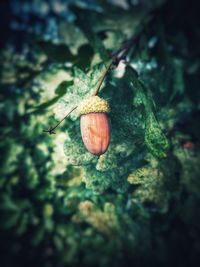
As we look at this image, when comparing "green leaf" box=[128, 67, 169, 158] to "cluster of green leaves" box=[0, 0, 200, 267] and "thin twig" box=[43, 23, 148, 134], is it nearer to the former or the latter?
"cluster of green leaves" box=[0, 0, 200, 267]

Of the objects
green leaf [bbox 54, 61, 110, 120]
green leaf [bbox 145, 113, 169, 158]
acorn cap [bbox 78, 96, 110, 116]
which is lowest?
green leaf [bbox 145, 113, 169, 158]

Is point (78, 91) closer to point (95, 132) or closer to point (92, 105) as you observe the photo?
point (92, 105)

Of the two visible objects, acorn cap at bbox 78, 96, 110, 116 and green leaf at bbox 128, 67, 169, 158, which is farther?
acorn cap at bbox 78, 96, 110, 116

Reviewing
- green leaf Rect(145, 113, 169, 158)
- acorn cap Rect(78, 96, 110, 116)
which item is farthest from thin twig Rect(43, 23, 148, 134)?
green leaf Rect(145, 113, 169, 158)

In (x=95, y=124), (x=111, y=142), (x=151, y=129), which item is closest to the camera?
(x=151, y=129)

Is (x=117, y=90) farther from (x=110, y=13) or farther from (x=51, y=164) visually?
(x=51, y=164)

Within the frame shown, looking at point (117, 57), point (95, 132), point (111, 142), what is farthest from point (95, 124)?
point (117, 57)

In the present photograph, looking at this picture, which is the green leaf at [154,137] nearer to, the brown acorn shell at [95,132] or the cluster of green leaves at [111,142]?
the cluster of green leaves at [111,142]
